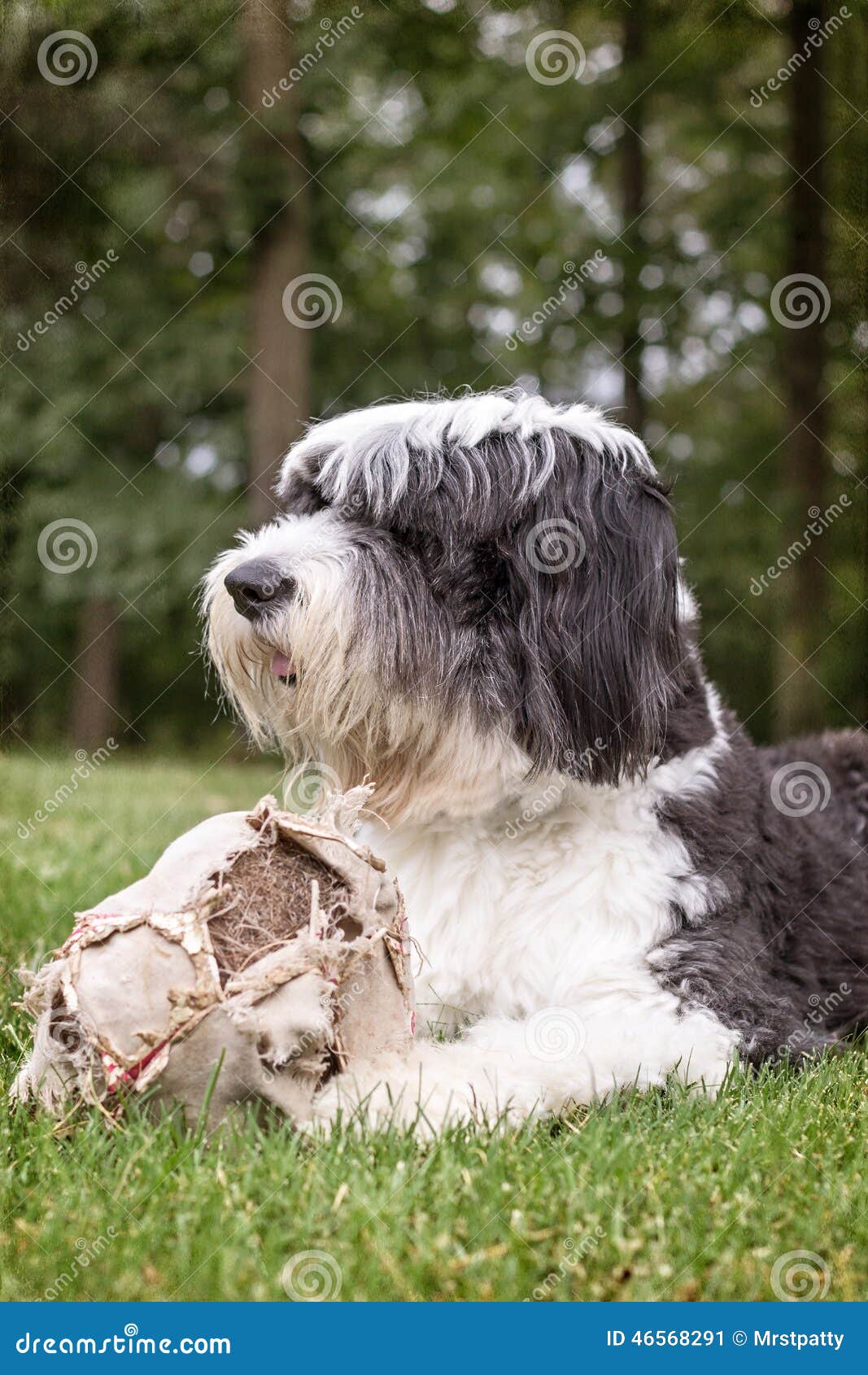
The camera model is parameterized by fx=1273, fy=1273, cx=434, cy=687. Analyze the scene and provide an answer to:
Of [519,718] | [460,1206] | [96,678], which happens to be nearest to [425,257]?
[96,678]

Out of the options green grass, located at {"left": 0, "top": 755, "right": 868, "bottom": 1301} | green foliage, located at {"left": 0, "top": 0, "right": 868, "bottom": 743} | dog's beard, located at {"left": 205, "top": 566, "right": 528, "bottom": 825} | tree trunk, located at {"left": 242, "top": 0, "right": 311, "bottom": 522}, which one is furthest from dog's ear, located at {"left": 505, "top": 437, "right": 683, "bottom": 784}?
green foliage, located at {"left": 0, "top": 0, "right": 868, "bottom": 743}

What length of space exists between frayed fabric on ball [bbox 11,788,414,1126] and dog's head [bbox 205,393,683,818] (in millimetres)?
445

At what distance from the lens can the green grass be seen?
1825mm

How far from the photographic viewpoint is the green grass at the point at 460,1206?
183cm

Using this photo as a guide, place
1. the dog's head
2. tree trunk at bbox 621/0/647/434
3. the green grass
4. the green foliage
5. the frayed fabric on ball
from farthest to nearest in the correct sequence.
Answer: tree trunk at bbox 621/0/647/434
the green foliage
the dog's head
the frayed fabric on ball
the green grass

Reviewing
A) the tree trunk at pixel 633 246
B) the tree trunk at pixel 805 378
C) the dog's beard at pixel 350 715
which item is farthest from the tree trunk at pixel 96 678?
the dog's beard at pixel 350 715

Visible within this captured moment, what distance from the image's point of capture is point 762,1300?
1.86 meters

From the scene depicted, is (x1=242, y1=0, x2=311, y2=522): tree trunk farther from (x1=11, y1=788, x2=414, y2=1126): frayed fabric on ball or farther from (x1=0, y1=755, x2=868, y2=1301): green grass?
(x1=0, y1=755, x2=868, y2=1301): green grass

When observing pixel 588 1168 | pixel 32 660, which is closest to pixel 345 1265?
pixel 588 1168

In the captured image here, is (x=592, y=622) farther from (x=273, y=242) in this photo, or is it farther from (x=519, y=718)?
(x=273, y=242)

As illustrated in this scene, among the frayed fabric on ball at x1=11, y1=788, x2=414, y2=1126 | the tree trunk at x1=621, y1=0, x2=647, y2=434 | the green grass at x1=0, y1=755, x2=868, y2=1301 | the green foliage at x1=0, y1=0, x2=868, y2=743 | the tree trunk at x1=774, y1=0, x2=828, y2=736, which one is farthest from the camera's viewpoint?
the tree trunk at x1=621, y1=0, x2=647, y2=434

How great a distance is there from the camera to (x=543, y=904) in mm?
2908

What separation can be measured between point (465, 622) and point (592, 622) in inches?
11.4

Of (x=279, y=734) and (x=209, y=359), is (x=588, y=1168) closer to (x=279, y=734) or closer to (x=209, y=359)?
(x=279, y=734)
